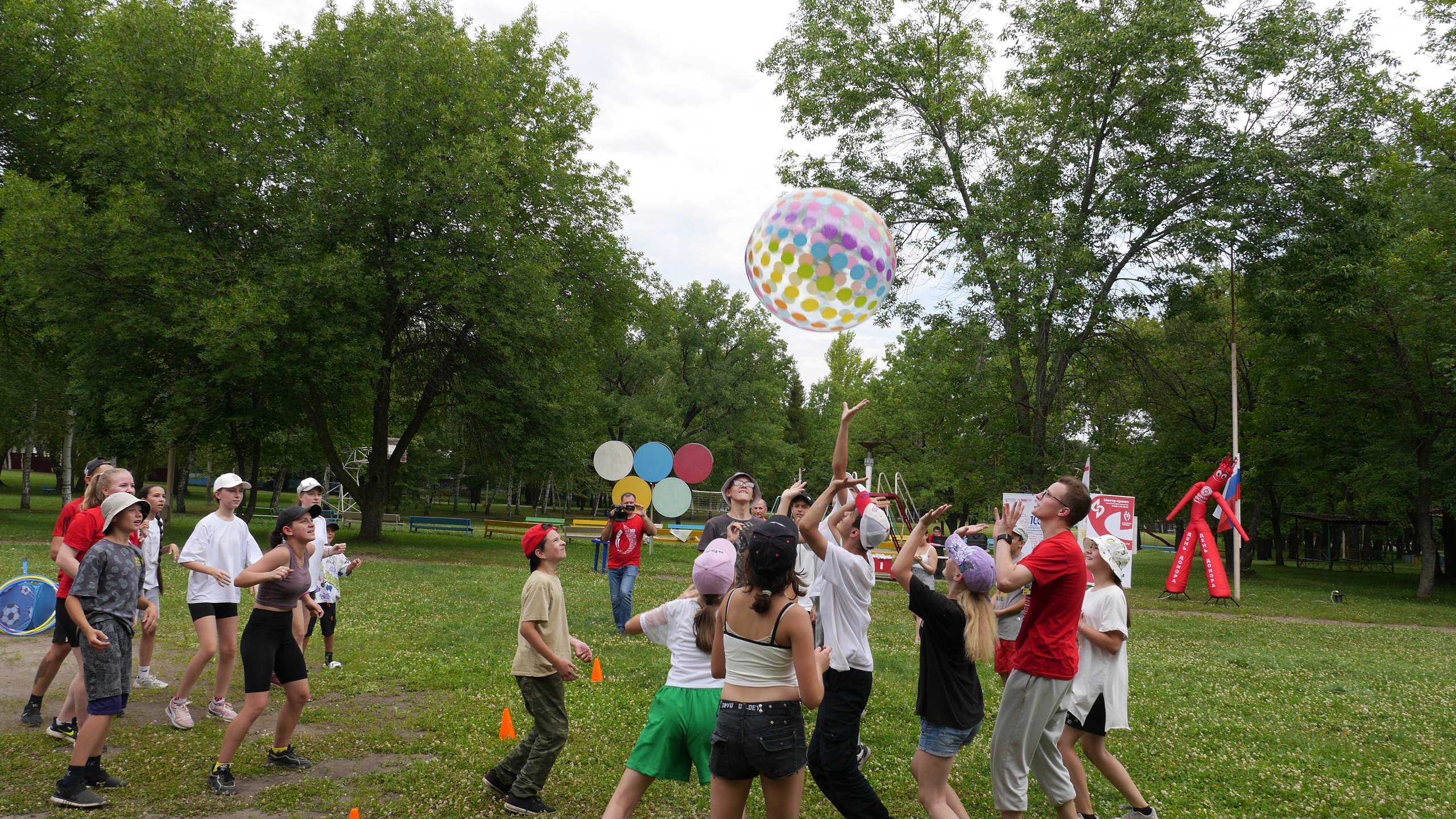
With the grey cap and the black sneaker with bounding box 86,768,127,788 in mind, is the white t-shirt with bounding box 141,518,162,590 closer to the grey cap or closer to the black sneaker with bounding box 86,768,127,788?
the black sneaker with bounding box 86,768,127,788

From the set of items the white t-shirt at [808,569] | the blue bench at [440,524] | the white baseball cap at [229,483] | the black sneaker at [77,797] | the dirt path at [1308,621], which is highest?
the white baseball cap at [229,483]

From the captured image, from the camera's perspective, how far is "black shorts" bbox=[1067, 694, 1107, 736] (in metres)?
5.34

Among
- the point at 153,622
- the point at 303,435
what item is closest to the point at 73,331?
the point at 303,435

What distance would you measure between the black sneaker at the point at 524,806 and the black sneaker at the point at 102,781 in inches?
98.8

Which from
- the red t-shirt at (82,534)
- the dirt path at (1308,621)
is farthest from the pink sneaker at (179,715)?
the dirt path at (1308,621)

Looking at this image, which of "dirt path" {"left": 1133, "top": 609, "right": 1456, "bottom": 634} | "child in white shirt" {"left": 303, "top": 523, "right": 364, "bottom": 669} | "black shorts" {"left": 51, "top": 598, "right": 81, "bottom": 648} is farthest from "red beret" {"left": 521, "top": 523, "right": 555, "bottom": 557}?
"dirt path" {"left": 1133, "top": 609, "right": 1456, "bottom": 634}

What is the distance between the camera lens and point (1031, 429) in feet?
86.9

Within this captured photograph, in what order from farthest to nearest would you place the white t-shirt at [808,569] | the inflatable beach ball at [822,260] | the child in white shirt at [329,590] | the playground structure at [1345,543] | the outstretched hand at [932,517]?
the playground structure at [1345,543]
the child in white shirt at [329,590]
the white t-shirt at [808,569]
the inflatable beach ball at [822,260]
the outstretched hand at [932,517]

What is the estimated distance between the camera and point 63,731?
6.41m

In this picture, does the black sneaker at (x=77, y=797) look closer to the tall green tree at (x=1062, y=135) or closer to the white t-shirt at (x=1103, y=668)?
the white t-shirt at (x=1103, y=668)

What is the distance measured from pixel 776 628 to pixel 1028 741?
1855 millimetres

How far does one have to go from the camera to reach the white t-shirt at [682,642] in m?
4.35

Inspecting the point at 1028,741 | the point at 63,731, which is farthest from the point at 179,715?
the point at 1028,741

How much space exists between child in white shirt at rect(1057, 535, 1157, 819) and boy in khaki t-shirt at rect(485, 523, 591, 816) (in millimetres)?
3064
